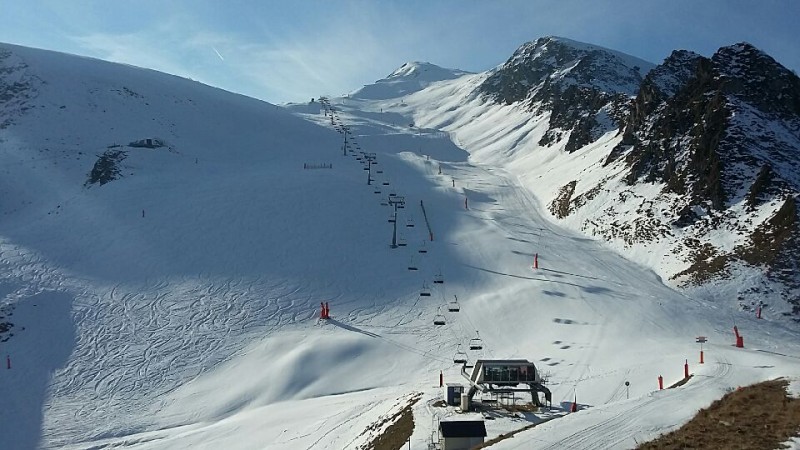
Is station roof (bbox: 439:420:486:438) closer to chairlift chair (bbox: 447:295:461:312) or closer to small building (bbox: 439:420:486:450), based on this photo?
small building (bbox: 439:420:486:450)

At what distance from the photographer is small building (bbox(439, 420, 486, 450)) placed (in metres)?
20.7

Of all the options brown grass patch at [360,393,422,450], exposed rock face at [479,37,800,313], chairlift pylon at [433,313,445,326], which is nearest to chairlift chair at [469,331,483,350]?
chairlift pylon at [433,313,445,326]

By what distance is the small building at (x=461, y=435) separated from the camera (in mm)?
20688

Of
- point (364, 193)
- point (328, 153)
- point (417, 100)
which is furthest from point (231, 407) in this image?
point (417, 100)

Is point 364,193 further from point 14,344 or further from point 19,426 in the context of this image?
point 19,426

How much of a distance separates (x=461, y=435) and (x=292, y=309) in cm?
2348

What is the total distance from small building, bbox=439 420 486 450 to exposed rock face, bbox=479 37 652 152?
A: 66.3 m

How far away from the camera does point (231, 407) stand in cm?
3288

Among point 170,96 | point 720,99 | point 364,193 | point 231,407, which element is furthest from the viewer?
point 170,96

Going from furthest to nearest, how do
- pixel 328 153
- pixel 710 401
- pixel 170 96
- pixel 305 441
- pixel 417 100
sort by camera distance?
pixel 417 100
pixel 170 96
pixel 328 153
pixel 305 441
pixel 710 401

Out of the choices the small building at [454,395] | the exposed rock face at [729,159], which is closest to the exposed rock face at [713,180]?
the exposed rock face at [729,159]

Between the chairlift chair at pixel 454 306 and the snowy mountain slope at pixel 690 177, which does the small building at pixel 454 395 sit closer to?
the chairlift chair at pixel 454 306

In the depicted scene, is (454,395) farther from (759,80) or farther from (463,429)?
(759,80)

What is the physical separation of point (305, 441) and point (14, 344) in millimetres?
24060
